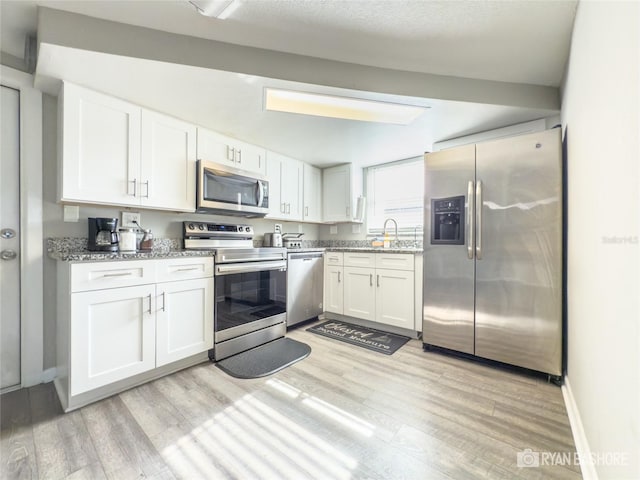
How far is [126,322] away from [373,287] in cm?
222

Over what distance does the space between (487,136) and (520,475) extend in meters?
2.51

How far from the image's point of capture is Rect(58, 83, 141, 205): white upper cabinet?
5.57 feet

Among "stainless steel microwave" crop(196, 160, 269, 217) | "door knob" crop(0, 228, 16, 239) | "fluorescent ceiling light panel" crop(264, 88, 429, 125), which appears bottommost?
"door knob" crop(0, 228, 16, 239)

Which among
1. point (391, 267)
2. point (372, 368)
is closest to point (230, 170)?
point (391, 267)

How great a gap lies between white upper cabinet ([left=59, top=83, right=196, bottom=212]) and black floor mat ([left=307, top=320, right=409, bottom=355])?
1.85 metres

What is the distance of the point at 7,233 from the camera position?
1750 millimetres

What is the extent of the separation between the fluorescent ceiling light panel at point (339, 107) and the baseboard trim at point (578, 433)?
211 cm

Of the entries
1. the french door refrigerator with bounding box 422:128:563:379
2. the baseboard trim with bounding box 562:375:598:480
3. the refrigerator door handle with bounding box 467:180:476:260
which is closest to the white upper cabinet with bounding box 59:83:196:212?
the french door refrigerator with bounding box 422:128:563:379

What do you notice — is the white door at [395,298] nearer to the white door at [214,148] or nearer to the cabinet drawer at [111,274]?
the white door at [214,148]

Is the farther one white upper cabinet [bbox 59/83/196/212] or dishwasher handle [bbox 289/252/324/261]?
dishwasher handle [bbox 289/252/324/261]

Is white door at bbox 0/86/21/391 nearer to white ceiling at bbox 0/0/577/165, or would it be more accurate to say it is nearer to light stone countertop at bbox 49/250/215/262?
light stone countertop at bbox 49/250/215/262

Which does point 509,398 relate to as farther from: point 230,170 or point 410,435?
point 230,170

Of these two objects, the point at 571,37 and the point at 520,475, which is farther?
the point at 571,37

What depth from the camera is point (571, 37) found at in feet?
5.12
